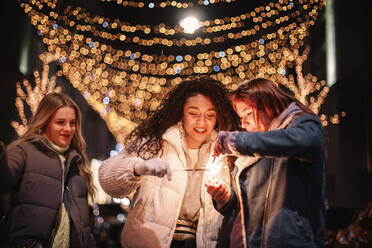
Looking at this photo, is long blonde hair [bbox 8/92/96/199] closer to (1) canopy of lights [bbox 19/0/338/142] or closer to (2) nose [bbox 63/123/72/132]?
(2) nose [bbox 63/123/72/132]

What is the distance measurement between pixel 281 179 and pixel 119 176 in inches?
50.7

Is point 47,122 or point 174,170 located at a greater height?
point 47,122

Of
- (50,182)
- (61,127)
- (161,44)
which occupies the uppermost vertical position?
(161,44)

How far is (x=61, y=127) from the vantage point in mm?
3842

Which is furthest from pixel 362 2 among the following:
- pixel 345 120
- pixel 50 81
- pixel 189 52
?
pixel 50 81

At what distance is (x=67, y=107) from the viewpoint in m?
3.94

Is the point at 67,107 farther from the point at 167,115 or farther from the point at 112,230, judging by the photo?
the point at 112,230

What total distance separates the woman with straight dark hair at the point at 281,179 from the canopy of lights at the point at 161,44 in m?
1.67

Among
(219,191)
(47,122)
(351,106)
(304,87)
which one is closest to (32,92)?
(304,87)

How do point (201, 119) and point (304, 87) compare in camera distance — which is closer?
point (201, 119)

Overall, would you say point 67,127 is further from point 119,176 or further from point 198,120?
point 198,120

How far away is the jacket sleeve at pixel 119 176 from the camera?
116 inches

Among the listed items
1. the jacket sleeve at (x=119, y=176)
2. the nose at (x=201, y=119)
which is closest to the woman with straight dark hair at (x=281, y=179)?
the jacket sleeve at (x=119, y=176)

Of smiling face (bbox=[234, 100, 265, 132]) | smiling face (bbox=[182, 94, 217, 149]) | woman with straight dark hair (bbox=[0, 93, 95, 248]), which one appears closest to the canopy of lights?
smiling face (bbox=[182, 94, 217, 149])
